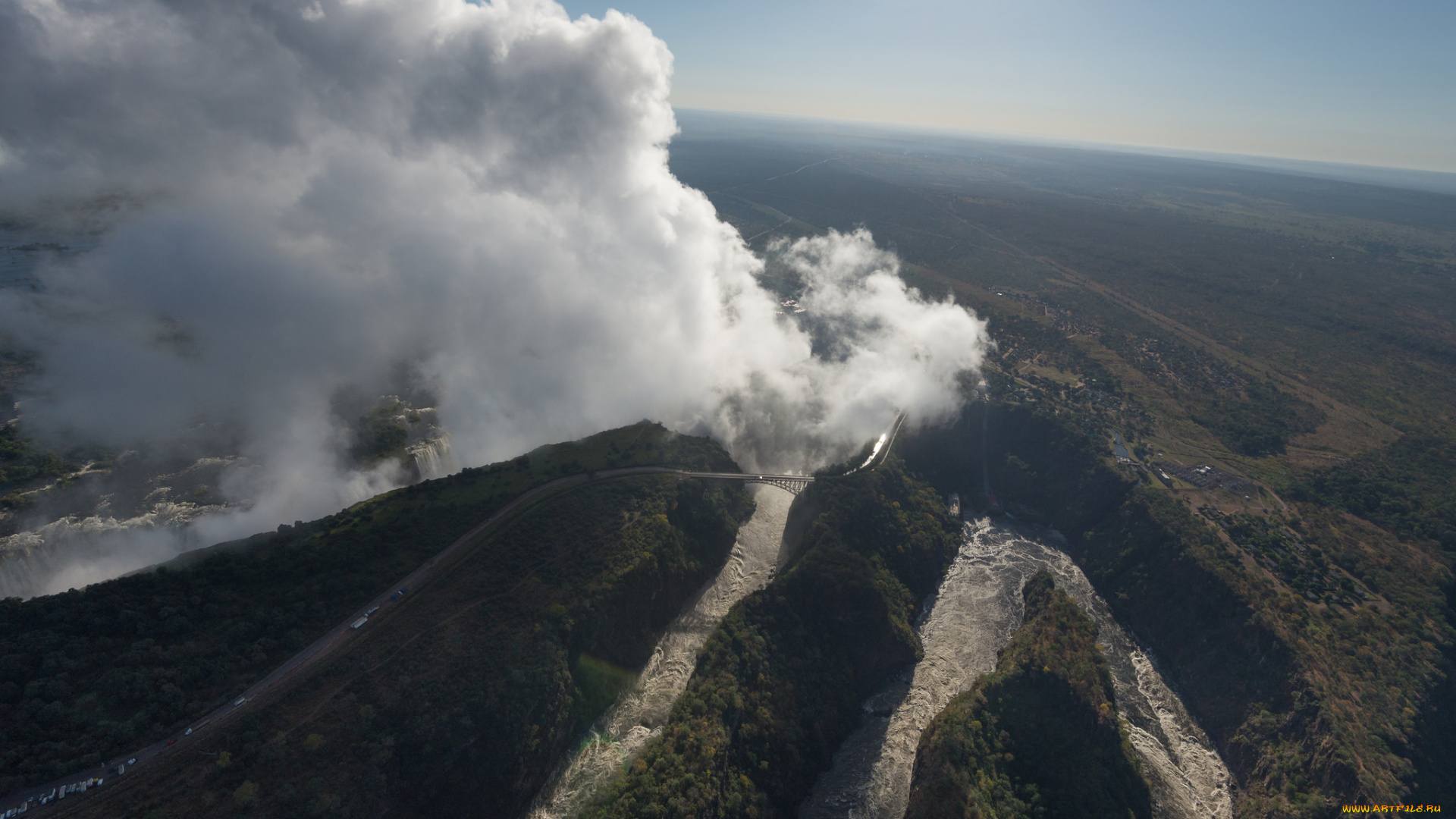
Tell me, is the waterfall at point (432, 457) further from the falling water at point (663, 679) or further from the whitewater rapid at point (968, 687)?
the whitewater rapid at point (968, 687)

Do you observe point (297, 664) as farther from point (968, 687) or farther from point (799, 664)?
point (968, 687)

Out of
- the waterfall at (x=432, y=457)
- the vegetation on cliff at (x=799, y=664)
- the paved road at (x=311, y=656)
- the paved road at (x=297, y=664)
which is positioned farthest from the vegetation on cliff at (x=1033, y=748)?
Result: the waterfall at (x=432, y=457)

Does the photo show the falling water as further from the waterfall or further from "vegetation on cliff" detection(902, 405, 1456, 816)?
"vegetation on cliff" detection(902, 405, 1456, 816)

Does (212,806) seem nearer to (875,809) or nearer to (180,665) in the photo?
(180,665)

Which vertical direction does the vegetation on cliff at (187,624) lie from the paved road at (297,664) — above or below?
above

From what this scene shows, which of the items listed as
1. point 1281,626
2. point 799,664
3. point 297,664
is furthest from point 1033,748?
point 297,664

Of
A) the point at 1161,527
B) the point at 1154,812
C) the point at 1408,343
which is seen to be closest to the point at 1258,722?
the point at 1154,812

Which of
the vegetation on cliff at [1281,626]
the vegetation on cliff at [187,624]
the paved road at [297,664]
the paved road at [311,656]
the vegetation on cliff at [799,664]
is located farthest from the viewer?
the vegetation on cliff at [1281,626]
